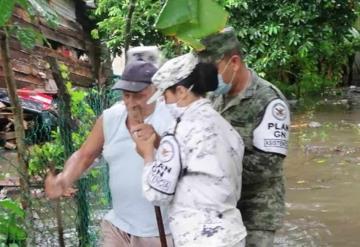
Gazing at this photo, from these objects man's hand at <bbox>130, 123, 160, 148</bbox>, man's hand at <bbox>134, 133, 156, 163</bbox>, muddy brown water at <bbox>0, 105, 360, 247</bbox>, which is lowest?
muddy brown water at <bbox>0, 105, 360, 247</bbox>

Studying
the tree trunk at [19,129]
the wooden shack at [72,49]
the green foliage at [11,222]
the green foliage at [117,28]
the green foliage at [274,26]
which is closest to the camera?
the tree trunk at [19,129]

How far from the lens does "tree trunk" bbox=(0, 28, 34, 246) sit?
129 inches

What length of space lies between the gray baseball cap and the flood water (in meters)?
3.89

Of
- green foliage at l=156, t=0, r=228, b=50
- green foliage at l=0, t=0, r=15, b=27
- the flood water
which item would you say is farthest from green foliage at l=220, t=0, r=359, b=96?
green foliage at l=0, t=0, r=15, b=27

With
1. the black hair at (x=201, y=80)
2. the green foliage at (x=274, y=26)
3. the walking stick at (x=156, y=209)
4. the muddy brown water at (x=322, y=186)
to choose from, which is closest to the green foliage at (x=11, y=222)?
the walking stick at (x=156, y=209)

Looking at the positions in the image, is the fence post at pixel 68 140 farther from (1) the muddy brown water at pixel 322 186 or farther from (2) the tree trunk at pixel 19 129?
(1) the muddy brown water at pixel 322 186

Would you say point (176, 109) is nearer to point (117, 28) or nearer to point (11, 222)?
point (11, 222)

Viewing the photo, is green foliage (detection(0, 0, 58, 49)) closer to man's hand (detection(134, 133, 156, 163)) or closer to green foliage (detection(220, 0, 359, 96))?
man's hand (detection(134, 133, 156, 163))

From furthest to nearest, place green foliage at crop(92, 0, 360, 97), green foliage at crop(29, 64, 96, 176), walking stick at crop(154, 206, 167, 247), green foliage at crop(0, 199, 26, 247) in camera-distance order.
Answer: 1. green foliage at crop(92, 0, 360, 97)
2. green foliage at crop(29, 64, 96, 176)
3. green foliage at crop(0, 199, 26, 247)
4. walking stick at crop(154, 206, 167, 247)

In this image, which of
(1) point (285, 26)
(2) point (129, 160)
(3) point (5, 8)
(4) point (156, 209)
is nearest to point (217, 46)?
(2) point (129, 160)

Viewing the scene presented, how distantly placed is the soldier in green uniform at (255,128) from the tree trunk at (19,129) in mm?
879

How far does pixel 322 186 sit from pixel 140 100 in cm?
623

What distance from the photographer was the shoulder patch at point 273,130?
3096 millimetres

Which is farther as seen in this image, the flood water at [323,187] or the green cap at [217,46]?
the flood water at [323,187]
